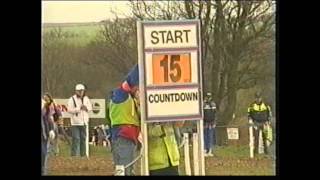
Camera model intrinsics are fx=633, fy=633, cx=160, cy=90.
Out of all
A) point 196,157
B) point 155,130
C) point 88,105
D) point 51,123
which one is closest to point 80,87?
point 88,105

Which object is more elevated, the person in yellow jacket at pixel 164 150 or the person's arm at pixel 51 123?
the person's arm at pixel 51 123

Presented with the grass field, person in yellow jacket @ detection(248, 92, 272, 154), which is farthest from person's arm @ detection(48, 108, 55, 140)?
person in yellow jacket @ detection(248, 92, 272, 154)

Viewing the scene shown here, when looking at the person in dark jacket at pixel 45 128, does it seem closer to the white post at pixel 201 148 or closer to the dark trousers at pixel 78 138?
the dark trousers at pixel 78 138

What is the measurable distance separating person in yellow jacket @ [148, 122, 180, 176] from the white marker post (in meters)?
0.09

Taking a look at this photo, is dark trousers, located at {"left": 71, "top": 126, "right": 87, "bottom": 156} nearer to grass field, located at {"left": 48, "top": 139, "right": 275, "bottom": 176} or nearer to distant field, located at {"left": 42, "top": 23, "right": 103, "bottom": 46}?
grass field, located at {"left": 48, "top": 139, "right": 275, "bottom": 176}

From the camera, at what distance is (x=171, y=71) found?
5.56 meters

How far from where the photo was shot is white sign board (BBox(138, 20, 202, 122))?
5523 mm

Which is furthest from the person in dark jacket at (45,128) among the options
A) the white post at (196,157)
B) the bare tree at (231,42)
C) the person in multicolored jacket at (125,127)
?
the white post at (196,157)

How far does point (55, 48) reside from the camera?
5531 millimetres

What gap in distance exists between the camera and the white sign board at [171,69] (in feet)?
18.1

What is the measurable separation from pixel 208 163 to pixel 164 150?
408 mm

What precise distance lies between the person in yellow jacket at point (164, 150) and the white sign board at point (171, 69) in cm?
11

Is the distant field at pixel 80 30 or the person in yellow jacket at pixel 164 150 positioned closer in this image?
the distant field at pixel 80 30
